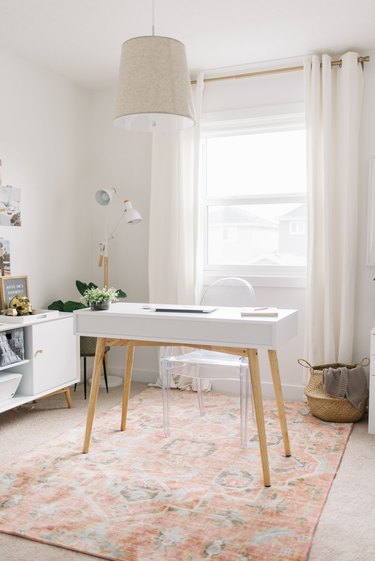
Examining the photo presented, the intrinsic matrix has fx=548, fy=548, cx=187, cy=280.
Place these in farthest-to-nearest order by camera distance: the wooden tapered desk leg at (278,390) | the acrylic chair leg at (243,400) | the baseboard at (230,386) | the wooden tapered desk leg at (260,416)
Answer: the baseboard at (230,386), the acrylic chair leg at (243,400), the wooden tapered desk leg at (278,390), the wooden tapered desk leg at (260,416)

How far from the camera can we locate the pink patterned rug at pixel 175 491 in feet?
6.97

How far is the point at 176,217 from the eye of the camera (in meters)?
4.32

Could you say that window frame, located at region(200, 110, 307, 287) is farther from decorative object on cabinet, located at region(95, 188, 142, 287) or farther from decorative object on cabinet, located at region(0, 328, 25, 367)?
decorative object on cabinet, located at region(0, 328, 25, 367)

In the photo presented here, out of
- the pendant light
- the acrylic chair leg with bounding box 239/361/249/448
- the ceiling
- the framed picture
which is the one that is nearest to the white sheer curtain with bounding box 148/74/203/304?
the ceiling

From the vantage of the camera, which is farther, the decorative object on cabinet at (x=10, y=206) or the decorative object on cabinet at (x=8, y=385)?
the decorative object on cabinet at (x=10, y=206)

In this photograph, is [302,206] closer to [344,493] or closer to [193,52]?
[193,52]

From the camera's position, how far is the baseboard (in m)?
4.11

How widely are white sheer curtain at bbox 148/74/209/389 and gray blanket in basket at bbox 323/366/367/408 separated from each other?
3.93ft

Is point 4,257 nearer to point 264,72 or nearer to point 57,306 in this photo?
point 57,306

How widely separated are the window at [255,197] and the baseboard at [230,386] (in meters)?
0.86

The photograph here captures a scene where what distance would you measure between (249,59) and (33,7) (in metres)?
1.60

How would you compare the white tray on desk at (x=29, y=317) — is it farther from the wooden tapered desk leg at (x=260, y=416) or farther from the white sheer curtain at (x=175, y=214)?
the wooden tapered desk leg at (x=260, y=416)

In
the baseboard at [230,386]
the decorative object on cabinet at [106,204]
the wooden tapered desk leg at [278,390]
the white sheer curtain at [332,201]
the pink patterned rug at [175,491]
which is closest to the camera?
the pink patterned rug at [175,491]

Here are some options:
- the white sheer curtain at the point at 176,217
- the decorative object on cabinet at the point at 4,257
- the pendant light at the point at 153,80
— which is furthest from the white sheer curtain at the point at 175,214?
the pendant light at the point at 153,80
